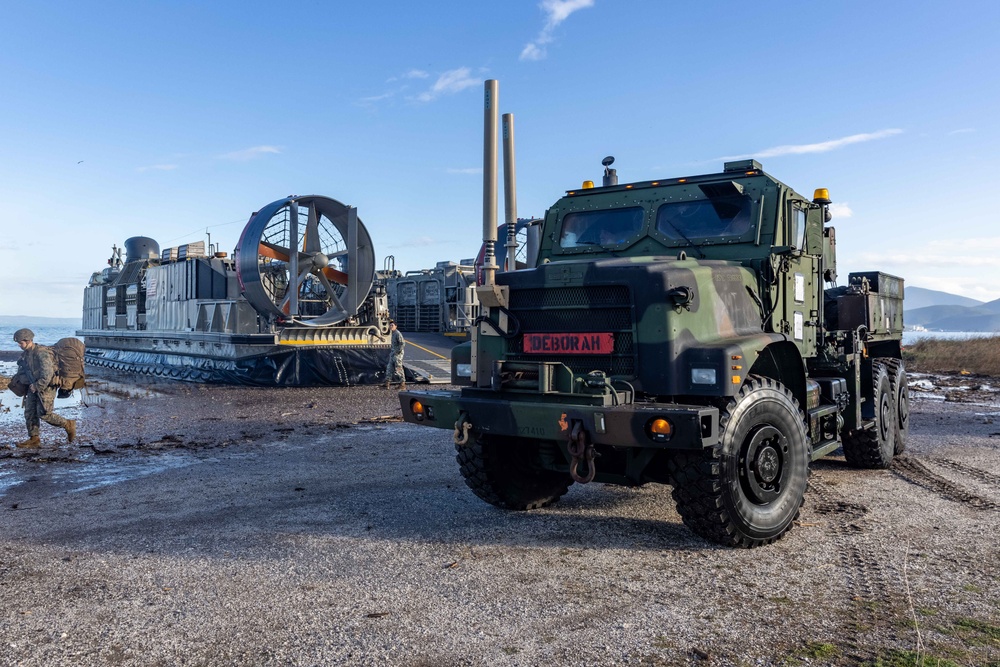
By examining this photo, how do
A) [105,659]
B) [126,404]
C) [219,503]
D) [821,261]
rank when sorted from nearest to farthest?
1. [105,659]
2. [219,503]
3. [821,261]
4. [126,404]

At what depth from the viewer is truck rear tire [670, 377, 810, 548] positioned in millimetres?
4398

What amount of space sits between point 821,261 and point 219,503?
5.29m

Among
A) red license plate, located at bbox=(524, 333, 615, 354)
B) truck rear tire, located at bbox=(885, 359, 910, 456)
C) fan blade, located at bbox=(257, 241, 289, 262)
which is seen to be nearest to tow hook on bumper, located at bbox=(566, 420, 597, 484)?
red license plate, located at bbox=(524, 333, 615, 354)

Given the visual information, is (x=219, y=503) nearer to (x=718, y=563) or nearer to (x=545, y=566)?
(x=545, y=566)

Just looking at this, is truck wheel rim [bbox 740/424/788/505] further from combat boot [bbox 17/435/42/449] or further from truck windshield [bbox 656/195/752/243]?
combat boot [bbox 17/435/42/449]

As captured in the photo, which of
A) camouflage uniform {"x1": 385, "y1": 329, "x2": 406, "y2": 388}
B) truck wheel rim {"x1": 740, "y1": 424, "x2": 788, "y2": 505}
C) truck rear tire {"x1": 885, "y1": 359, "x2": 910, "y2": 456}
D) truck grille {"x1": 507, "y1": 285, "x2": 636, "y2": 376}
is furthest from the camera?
camouflage uniform {"x1": 385, "y1": 329, "x2": 406, "y2": 388}

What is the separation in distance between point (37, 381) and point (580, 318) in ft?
21.9

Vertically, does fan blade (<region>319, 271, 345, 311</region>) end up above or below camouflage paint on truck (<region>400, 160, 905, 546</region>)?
above

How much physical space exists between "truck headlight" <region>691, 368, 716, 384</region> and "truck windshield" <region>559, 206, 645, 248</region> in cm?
164

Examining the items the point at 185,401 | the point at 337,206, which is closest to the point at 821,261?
the point at 185,401

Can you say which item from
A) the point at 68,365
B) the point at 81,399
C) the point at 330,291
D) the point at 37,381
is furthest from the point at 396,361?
the point at 37,381

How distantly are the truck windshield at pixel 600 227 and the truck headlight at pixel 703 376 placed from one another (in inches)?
64.8

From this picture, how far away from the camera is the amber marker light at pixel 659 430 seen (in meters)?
4.20

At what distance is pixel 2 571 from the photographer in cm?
430
